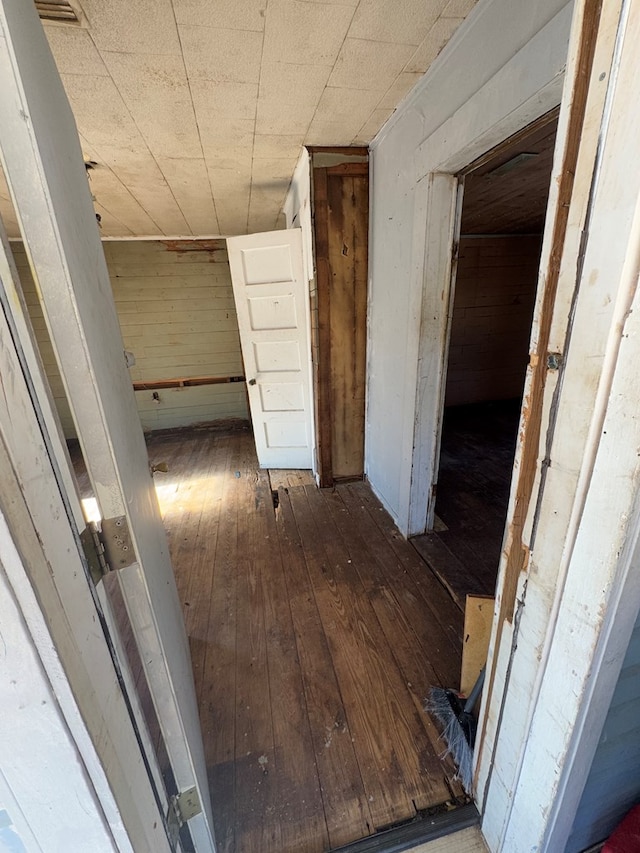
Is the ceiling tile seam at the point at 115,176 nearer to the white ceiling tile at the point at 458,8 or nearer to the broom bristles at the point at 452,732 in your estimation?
the white ceiling tile at the point at 458,8

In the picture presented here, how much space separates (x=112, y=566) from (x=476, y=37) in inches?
78.1

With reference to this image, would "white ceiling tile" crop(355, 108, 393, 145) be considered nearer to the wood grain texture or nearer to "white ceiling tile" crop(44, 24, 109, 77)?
the wood grain texture

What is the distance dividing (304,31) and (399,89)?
610 millimetres

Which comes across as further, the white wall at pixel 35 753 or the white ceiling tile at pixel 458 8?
the white ceiling tile at pixel 458 8

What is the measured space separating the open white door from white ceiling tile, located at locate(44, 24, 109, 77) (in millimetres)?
798

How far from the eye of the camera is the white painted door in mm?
2795

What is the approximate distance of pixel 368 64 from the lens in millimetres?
1431

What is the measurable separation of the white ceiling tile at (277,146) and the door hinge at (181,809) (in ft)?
9.18

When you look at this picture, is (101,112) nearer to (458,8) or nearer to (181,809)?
(458,8)

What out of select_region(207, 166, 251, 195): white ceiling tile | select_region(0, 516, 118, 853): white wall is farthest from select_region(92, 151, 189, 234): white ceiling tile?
select_region(0, 516, 118, 853): white wall

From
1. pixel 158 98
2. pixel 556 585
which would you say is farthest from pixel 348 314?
pixel 556 585

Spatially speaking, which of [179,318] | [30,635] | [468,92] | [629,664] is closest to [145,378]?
[179,318]

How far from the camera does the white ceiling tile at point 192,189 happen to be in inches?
90.3

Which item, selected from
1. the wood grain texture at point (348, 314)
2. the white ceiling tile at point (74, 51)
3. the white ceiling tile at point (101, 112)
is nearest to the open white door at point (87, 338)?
the white ceiling tile at point (74, 51)
